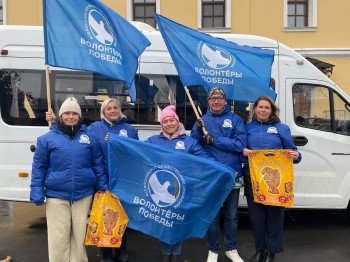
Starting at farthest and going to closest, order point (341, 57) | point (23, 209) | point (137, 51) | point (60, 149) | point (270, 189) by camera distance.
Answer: point (341, 57), point (23, 209), point (137, 51), point (270, 189), point (60, 149)

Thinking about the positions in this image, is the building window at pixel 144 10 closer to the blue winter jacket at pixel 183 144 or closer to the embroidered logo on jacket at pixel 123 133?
the embroidered logo on jacket at pixel 123 133

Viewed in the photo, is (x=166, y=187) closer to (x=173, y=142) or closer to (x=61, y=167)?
(x=173, y=142)

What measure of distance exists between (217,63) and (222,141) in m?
1.02

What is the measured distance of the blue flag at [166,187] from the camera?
12.9ft

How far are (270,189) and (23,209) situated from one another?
16.2ft

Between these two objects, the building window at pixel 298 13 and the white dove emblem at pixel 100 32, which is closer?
the white dove emblem at pixel 100 32

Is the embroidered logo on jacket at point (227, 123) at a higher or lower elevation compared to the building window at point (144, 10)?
lower

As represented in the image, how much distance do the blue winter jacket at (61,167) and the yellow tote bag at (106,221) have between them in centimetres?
23

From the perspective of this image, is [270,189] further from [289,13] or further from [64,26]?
[289,13]

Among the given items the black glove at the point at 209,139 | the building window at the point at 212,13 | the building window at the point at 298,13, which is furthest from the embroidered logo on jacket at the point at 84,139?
the building window at the point at 298,13

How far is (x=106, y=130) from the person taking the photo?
4332 millimetres

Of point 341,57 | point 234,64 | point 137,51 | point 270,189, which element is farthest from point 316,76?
point 341,57

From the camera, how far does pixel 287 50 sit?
556 centimetres

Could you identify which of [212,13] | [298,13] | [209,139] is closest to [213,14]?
[212,13]
